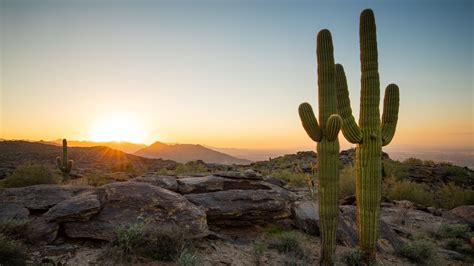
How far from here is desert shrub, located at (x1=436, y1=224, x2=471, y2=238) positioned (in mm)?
10039

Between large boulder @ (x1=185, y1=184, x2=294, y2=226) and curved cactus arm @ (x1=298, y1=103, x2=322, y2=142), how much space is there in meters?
3.63

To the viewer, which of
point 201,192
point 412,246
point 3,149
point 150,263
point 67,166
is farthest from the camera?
point 3,149

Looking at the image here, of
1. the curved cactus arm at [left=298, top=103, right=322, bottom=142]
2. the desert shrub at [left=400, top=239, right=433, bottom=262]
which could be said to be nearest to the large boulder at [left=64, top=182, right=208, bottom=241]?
the curved cactus arm at [left=298, top=103, right=322, bottom=142]

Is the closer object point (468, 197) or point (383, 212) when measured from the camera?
point (383, 212)

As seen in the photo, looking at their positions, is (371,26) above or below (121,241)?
above

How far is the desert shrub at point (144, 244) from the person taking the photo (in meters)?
6.25

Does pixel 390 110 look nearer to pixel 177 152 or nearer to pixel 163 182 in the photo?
pixel 163 182

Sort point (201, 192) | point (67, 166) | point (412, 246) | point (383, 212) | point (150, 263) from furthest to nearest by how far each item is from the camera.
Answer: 1. point (67, 166)
2. point (383, 212)
3. point (201, 192)
4. point (412, 246)
5. point (150, 263)

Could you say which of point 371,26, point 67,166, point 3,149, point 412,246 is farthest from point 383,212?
point 3,149

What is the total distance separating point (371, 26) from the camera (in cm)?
743

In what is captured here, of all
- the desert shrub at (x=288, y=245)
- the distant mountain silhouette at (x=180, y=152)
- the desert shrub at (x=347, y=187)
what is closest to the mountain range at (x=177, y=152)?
the distant mountain silhouette at (x=180, y=152)

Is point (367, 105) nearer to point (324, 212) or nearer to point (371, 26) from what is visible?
point (371, 26)

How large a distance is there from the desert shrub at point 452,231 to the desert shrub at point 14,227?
1195cm

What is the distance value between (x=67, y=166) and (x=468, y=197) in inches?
933
